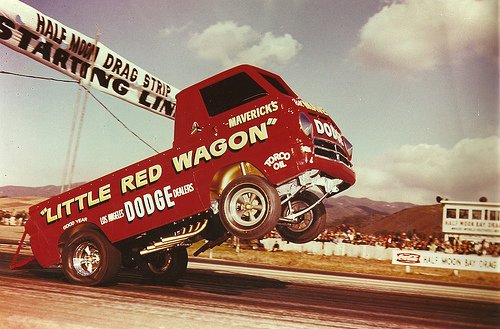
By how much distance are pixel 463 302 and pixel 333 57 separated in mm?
3933

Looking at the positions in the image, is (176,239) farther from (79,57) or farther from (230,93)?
(79,57)

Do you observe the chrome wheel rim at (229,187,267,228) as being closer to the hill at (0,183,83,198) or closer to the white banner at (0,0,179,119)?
the hill at (0,183,83,198)

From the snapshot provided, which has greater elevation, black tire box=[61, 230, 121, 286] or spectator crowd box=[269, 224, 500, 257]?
spectator crowd box=[269, 224, 500, 257]

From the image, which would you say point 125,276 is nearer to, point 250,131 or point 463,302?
point 250,131

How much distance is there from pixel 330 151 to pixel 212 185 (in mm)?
1406

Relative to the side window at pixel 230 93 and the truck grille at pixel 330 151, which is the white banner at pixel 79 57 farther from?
the truck grille at pixel 330 151

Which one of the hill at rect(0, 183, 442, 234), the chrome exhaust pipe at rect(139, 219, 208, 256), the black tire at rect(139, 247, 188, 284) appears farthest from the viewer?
the black tire at rect(139, 247, 188, 284)

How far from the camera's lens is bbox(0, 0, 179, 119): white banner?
22.0 feet

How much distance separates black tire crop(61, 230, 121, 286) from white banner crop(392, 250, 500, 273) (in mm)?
5101

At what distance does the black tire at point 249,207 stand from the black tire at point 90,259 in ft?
5.92

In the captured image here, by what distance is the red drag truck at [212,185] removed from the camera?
4.80 metres

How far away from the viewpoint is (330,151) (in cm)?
504

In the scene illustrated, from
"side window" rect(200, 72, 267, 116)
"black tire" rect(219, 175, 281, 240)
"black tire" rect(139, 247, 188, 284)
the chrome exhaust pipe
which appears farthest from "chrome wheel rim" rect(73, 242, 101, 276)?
"side window" rect(200, 72, 267, 116)

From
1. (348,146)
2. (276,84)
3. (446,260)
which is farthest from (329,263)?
(276,84)
